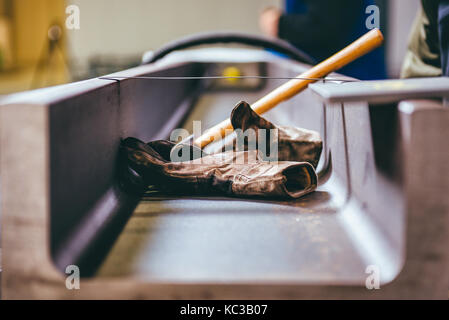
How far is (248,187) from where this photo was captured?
1.06 m

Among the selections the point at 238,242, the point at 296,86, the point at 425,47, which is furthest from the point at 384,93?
the point at 425,47

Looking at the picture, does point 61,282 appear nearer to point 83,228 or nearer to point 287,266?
point 83,228

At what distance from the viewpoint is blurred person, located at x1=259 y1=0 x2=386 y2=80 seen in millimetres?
3006

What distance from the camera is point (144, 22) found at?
8406 mm

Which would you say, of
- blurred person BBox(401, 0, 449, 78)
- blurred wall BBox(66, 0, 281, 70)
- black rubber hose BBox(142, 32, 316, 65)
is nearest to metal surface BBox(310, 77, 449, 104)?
blurred person BBox(401, 0, 449, 78)

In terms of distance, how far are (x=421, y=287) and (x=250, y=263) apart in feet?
0.86

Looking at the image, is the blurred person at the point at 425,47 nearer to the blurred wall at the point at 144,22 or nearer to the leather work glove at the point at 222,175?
the leather work glove at the point at 222,175

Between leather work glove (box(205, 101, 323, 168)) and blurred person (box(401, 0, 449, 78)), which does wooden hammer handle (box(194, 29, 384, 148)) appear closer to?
leather work glove (box(205, 101, 323, 168))

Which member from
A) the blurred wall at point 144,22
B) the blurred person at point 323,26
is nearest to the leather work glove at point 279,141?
the blurred person at point 323,26

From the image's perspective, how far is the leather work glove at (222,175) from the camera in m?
1.04

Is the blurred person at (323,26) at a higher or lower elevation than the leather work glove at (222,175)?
higher

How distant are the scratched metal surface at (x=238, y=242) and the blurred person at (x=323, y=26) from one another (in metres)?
2.12

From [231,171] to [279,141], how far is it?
181 mm

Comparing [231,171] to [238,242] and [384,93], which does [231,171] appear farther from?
[384,93]
